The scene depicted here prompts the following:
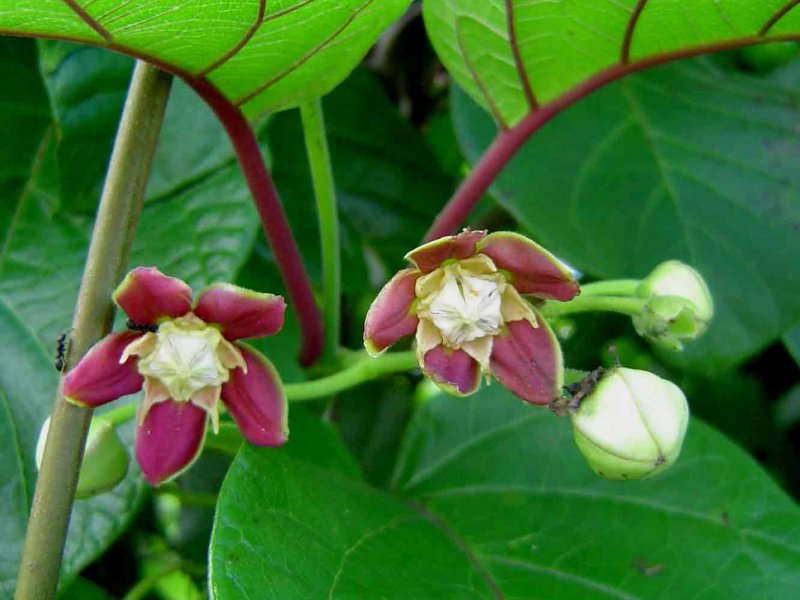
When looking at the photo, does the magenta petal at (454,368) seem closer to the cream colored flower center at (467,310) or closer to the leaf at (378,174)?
the cream colored flower center at (467,310)

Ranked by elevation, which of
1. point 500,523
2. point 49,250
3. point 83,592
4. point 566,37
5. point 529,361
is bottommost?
point 83,592

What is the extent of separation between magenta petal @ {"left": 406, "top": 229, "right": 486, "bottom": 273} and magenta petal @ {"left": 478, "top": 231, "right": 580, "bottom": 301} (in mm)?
15

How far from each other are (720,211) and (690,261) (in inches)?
2.9

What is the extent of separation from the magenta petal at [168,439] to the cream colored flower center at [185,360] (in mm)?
12

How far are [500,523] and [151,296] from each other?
39cm

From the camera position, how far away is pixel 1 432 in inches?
33.6

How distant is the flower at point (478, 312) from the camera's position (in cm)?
69

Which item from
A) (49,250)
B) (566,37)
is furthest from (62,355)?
(566,37)

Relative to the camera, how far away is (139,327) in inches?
27.6

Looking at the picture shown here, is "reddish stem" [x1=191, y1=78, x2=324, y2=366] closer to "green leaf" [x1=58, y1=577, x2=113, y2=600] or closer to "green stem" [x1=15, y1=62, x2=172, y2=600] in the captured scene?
"green stem" [x1=15, y1=62, x2=172, y2=600]

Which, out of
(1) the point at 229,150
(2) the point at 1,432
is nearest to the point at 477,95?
(1) the point at 229,150

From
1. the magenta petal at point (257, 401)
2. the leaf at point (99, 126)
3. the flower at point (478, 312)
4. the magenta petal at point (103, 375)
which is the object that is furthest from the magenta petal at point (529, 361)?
the leaf at point (99, 126)

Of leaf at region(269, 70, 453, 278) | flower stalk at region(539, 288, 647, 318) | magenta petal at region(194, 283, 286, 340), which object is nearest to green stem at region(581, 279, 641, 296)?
flower stalk at region(539, 288, 647, 318)

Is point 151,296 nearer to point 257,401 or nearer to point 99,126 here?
point 257,401
